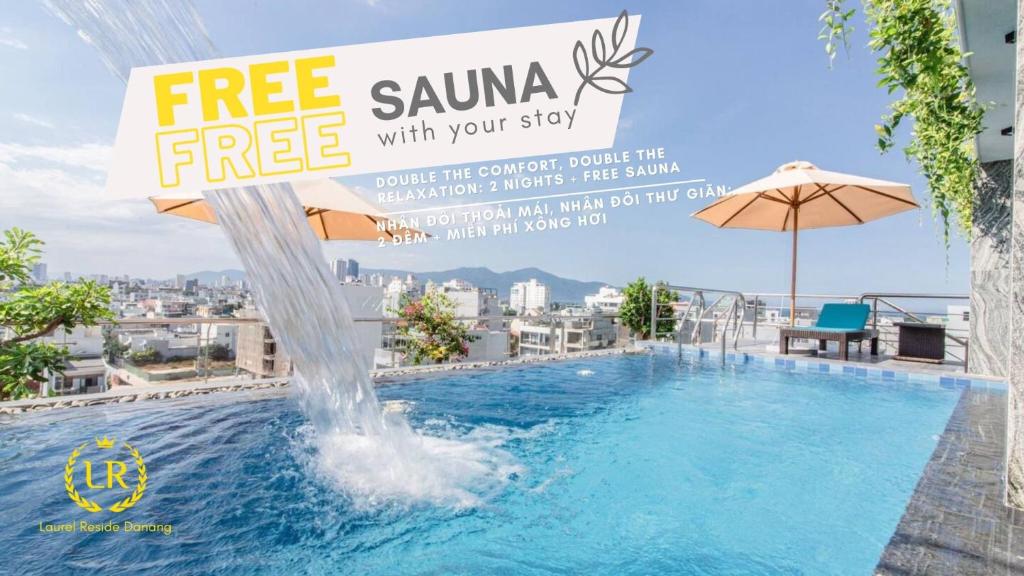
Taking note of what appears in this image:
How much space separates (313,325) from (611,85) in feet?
13.3

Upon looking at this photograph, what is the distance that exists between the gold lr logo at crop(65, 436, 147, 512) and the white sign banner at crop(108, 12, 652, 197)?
1909 millimetres

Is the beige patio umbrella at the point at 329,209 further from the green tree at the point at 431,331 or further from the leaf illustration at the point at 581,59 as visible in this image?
the leaf illustration at the point at 581,59

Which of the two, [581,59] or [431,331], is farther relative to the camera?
[431,331]

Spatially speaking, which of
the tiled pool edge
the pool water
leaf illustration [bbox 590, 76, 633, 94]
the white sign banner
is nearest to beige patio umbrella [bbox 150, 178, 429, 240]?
the white sign banner

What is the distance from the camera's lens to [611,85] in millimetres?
5168

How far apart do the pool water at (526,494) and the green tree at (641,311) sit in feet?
16.2

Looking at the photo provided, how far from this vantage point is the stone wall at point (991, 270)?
5.73 meters

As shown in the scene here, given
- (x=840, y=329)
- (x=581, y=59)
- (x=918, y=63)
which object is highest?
(x=581, y=59)

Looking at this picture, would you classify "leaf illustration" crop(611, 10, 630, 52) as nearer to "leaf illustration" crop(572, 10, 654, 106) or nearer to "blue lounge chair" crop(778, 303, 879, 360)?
"leaf illustration" crop(572, 10, 654, 106)

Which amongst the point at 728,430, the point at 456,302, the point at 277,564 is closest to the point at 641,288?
the point at 456,302

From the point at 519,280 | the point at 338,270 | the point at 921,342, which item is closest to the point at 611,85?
the point at 921,342

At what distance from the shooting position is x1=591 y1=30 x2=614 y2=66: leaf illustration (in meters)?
5.02

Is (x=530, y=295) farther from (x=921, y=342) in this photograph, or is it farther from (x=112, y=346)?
(x=112, y=346)

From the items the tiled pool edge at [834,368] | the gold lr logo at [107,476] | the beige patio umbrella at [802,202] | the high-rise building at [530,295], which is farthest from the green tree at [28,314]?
the high-rise building at [530,295]
